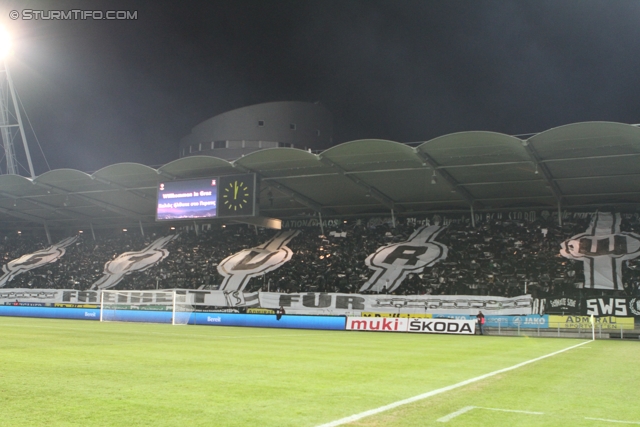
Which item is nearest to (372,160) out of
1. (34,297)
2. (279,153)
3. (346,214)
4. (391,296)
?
(279,153)

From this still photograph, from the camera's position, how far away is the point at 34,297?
4312 cm

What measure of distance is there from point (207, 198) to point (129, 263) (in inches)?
642

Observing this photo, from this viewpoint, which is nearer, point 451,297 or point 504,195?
point 451,297

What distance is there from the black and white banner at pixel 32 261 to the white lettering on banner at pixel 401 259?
2948 cm

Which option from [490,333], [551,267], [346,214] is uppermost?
[346,214]

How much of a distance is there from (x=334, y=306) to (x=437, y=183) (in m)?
10.1

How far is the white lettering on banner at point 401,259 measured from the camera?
3988 centimetres

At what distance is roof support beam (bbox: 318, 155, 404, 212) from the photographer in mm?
34781

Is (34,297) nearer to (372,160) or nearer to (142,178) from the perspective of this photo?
(142,178)

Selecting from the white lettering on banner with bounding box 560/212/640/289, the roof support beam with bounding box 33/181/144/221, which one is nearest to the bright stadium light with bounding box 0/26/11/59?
the roof support beam with bounding box 33/181/144/221

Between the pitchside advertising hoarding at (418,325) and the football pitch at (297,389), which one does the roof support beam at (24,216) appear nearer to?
the pitchside advertising hoarding at (418,325)

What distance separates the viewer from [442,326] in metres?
30.2

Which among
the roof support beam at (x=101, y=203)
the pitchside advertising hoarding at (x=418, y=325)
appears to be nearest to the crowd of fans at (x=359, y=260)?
the roof support beam at (x=101, y=203)

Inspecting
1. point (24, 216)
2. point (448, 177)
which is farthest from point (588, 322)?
point (24, 216)
